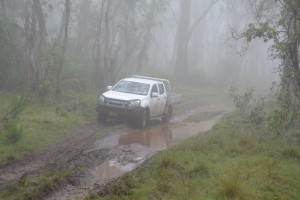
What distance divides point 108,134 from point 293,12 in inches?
270

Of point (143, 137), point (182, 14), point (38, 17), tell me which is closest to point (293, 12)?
point (143, 137)

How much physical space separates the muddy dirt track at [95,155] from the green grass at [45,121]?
1.13 feet

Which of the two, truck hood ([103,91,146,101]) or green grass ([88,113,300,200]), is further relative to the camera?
truck hood ([103,91,146,101])

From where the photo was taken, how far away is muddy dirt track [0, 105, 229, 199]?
930cm

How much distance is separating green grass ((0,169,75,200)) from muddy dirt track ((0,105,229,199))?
136mm

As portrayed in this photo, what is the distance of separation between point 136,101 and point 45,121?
10.9 feet

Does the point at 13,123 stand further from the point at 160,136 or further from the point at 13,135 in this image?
the point at 160,136

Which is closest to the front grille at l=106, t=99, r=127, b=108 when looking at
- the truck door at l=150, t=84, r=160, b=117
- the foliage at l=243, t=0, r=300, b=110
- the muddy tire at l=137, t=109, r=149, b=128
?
the muddy tire at l=137, t=109, r=149, b=128

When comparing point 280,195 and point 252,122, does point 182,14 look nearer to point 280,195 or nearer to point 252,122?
point 252,122

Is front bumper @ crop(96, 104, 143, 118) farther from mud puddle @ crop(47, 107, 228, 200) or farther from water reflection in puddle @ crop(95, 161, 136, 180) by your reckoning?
water reflection in puddle @ crop(95, 161, 136, 180)

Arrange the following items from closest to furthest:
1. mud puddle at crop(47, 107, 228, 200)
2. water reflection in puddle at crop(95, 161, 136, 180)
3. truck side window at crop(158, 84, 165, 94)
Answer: mud puddle at crop(47, 107, 228, 200)
water reflection in puddle at crop(95, 161, 136, 180)
truck side window at crop(158, 84, 165, 94)

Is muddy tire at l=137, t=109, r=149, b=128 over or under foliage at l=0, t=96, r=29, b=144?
under

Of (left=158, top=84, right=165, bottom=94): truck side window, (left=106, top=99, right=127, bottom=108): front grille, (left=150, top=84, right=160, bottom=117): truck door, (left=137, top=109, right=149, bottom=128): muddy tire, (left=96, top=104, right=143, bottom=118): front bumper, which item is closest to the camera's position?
(left=96, top=104, right=143, bottom=118): front bumper

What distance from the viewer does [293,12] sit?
12.7 m
